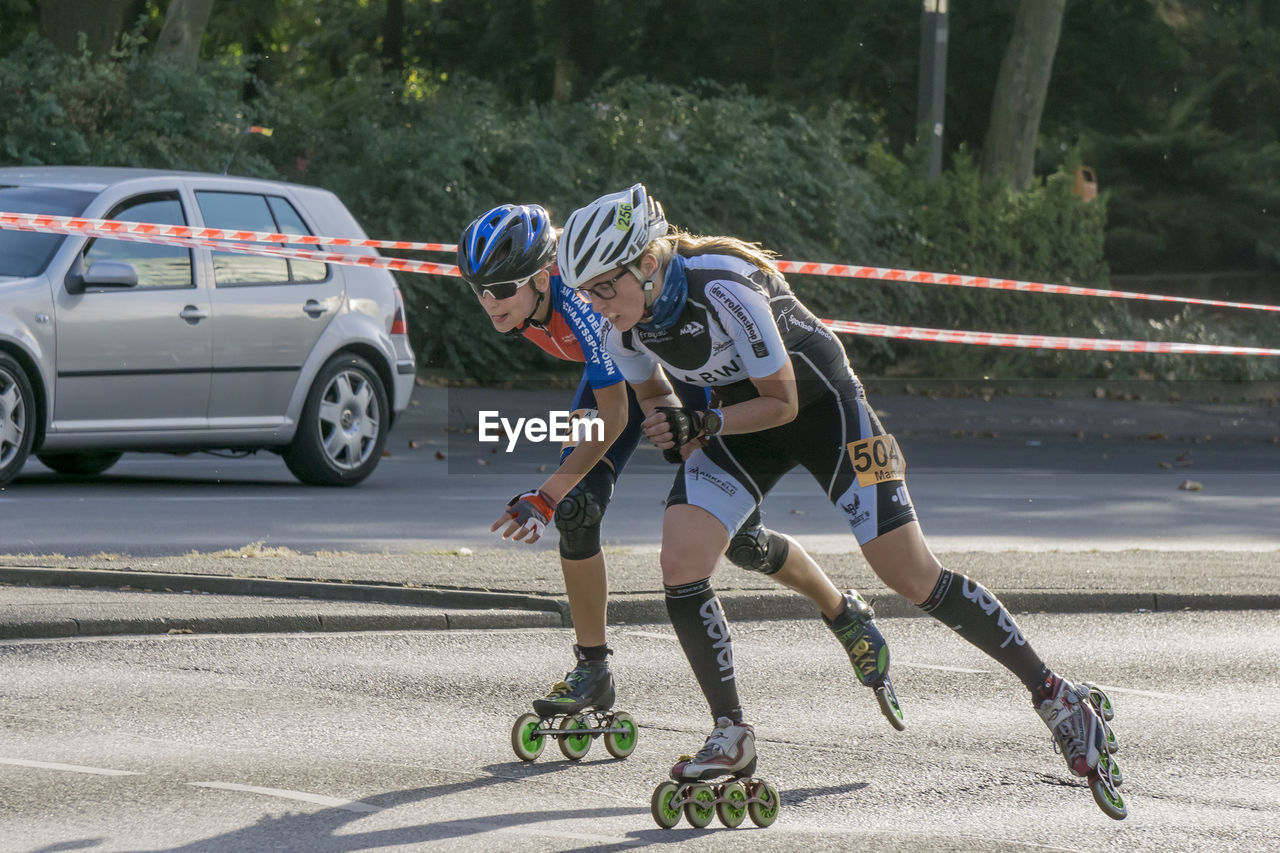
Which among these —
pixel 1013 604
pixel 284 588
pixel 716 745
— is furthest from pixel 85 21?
pixel 716 745

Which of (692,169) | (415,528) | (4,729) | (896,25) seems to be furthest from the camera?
(896,25)

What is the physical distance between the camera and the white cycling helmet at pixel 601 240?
520cm

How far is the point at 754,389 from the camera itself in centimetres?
561

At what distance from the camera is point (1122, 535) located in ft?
40.6

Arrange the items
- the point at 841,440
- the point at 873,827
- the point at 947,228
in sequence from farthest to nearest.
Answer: the point at 947,228 → the point at 841,440 → the point at 873,827

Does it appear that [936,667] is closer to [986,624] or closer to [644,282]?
[986,624]

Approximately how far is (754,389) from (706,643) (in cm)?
72

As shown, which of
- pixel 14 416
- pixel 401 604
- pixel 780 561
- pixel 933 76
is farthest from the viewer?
pixel 933 76

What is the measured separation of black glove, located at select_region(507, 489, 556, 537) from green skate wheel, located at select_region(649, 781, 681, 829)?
0.74 meters

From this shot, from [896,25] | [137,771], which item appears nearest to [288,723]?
[137,771]

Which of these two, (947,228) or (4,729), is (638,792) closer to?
(4,729)

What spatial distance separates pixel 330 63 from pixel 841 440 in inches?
1372

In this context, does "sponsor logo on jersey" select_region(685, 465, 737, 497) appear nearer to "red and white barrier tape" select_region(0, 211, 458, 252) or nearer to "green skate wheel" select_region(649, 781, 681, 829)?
"green skate wheel" select_region(649, 781, 681, 829)

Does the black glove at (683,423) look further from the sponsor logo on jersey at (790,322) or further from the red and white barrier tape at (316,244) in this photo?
the red and white barrier tape at (316,244)
